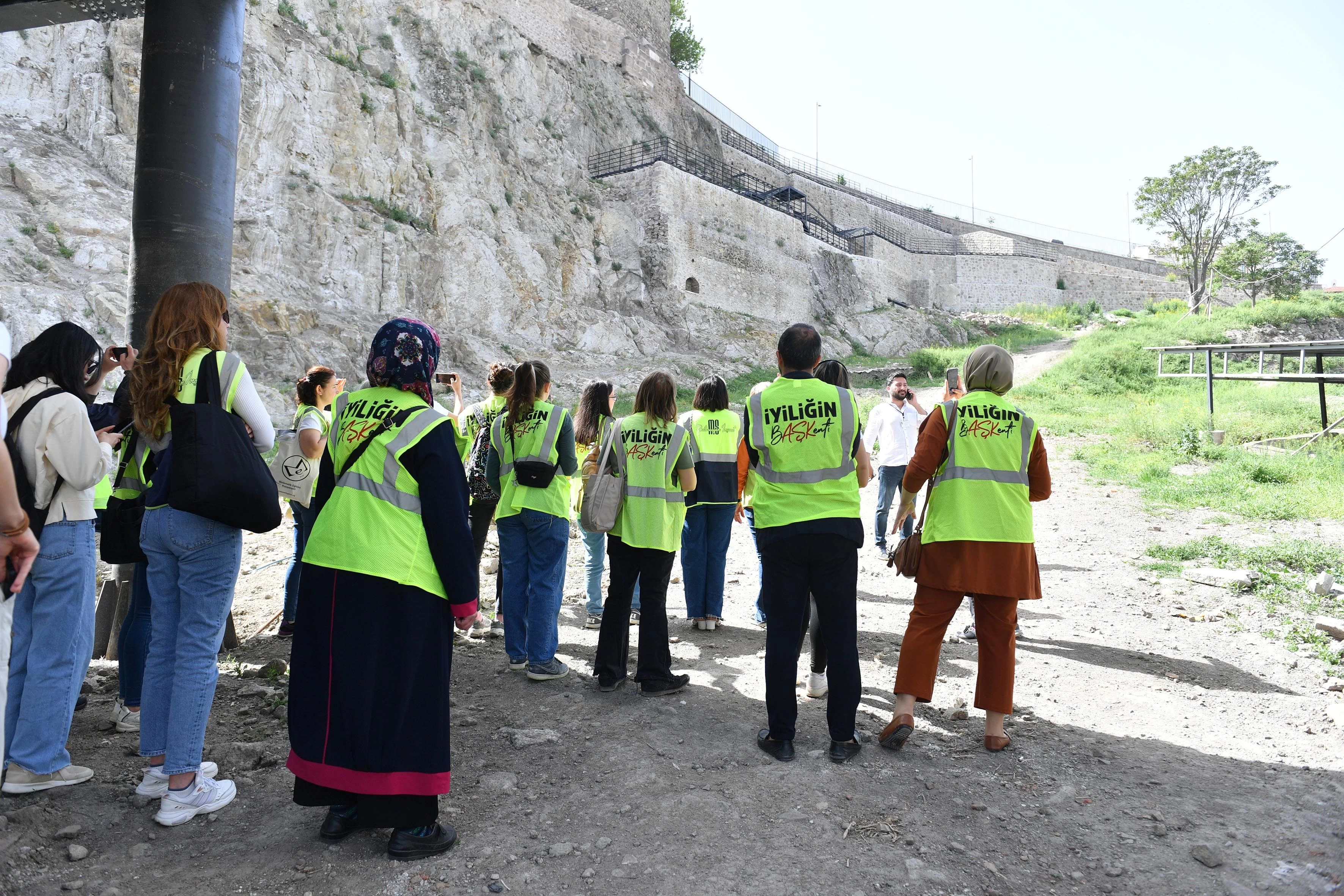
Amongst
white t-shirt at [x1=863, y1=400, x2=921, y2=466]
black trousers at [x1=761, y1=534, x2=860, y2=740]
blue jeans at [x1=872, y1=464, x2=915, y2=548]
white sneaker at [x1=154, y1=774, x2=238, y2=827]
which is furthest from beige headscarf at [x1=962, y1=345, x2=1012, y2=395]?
white sneaker at [x1=154, y1=774, x2=238, y2=827]

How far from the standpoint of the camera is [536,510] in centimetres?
487

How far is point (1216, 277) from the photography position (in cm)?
4575

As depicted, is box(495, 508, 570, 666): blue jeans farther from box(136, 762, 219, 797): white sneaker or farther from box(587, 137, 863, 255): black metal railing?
box(587, 137, 863, 255): black metal railing

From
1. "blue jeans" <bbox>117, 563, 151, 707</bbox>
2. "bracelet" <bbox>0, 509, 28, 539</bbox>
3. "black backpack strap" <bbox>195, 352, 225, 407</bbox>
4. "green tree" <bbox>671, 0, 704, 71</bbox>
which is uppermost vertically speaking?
"green tree" <bbox>671, 0, 704, 71</bbox>

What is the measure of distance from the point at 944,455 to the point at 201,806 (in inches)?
144

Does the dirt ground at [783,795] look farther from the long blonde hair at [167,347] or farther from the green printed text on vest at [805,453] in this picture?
the long blonde hair at [167,347]

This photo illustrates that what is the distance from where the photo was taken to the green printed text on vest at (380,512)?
2.91 meters

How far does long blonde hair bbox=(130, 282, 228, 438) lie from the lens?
3.12 m

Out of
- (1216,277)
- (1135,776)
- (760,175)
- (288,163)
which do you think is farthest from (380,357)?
(1216,277)

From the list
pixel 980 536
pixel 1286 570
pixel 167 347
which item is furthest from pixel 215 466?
pixel 1286 570

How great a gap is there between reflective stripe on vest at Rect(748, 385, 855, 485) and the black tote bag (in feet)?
7.05

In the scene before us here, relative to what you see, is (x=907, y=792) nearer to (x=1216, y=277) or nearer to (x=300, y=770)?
(x=300, y=770)

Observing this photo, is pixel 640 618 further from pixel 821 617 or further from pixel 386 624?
pixel 386 624

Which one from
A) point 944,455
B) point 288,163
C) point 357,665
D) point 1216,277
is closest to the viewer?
point 357,665
